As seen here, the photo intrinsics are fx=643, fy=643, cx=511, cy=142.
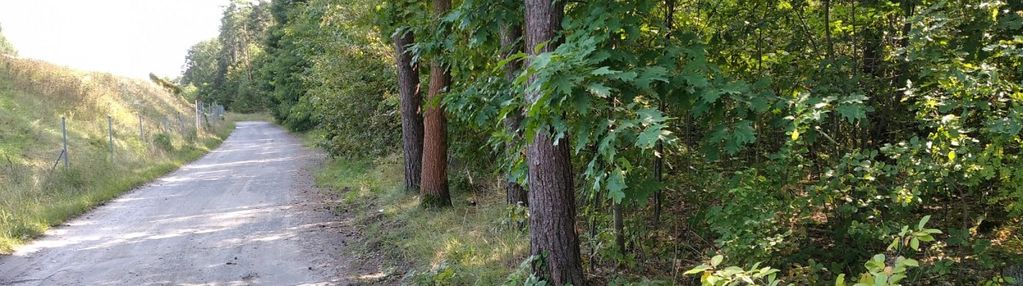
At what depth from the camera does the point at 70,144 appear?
16547 mm

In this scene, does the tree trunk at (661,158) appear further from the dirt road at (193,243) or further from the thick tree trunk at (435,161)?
the thick tree trunk at (435,161)

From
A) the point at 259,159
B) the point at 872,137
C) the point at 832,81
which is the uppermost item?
the point at 832,81

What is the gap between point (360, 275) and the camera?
274 inches

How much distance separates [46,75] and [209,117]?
13.6 metres

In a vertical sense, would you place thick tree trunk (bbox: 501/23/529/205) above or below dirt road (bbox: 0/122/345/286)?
above

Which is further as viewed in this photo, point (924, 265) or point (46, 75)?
point (46, 75)

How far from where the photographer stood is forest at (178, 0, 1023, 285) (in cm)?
373

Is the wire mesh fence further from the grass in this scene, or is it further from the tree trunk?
the tree trunk

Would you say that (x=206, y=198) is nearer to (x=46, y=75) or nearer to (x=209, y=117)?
(x=46, y=75)

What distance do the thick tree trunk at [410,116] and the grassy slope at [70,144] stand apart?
5.30 metres

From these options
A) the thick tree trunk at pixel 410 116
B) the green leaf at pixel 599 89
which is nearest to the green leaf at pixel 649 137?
the green leaf at pixel 599 89

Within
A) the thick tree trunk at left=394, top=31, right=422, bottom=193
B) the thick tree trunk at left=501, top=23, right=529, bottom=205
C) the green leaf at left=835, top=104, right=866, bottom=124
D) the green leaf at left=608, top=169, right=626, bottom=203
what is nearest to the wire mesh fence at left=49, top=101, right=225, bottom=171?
the thick tree trunk at left=394, top=31, right=422, bottom=193

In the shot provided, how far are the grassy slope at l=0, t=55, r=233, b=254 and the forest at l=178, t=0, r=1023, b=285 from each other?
7.07 m

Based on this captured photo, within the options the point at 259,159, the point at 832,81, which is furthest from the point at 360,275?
the point at 259,159
